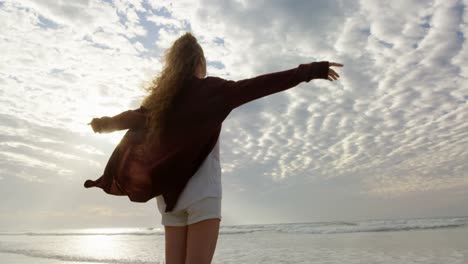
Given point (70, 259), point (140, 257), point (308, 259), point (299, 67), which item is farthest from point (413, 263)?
point (70, 259)

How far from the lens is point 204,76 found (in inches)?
83.7

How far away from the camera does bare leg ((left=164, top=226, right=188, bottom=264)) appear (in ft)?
6.40

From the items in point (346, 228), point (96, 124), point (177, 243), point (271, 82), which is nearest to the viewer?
point (271, 82)

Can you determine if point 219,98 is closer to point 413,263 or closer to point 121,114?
point 121,114

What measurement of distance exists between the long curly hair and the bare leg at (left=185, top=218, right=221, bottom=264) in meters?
0.44

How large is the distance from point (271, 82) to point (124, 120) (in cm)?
77

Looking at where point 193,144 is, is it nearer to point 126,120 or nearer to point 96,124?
point 126,120

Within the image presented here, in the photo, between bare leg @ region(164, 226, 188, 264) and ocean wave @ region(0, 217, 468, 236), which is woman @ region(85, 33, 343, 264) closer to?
bare leg @ region(164, 226, 188, 264)

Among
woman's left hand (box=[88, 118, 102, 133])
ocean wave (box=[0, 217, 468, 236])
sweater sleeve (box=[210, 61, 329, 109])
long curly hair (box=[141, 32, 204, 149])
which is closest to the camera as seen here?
sweater sleeve (box=[210, 61, 329, 109])

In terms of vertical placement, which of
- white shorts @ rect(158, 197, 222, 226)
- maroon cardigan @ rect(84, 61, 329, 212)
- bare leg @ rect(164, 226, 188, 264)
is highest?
maroon cardigan @ rect(84, 61, 329, 212)

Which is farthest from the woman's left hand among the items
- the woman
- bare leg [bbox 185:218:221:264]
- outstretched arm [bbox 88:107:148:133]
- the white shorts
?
bare leg [bbox 185:218:221:264]

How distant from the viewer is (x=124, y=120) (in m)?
2.00

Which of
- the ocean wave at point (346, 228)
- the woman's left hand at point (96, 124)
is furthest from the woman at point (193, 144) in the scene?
the ocean wave at point (346, 228)

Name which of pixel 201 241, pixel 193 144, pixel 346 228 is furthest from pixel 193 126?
pixel 346 228
